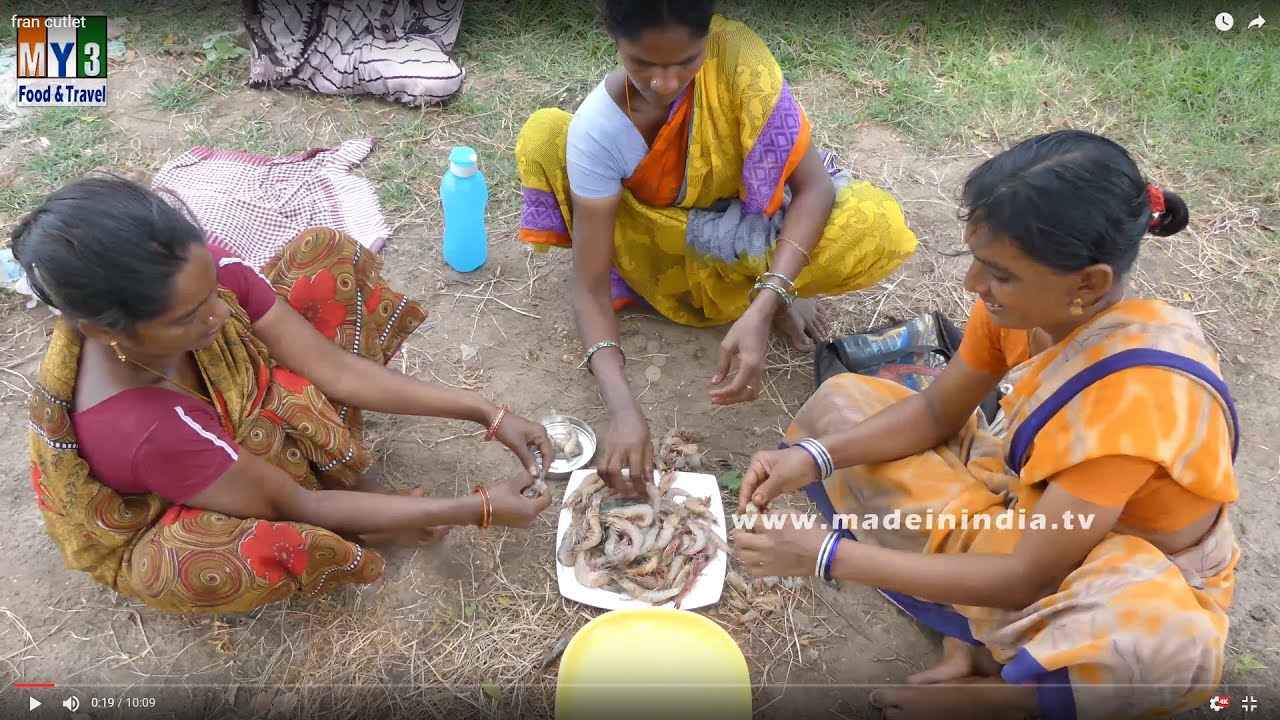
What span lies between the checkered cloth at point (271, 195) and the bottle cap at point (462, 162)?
56 cm

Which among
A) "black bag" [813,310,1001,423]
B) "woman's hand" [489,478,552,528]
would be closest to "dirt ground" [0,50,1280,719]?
"black bag" [813,310,1001,423]

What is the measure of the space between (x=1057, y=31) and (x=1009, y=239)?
11.7 feet

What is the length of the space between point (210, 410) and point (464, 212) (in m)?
1.48

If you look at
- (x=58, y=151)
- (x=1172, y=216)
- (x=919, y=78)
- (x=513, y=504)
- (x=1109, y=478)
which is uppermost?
(x=1172, y=216)

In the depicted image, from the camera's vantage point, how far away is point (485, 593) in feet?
8.61

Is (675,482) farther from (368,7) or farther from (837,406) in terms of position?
(368,7)

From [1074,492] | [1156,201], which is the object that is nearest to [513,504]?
[1074,492]

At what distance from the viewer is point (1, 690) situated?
7.91 ft

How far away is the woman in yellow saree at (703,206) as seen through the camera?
2.73m

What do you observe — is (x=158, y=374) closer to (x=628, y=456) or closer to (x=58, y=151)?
(x=628, y=456)

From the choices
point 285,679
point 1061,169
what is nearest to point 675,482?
point 285,679

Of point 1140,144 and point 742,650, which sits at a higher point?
point 1140,144

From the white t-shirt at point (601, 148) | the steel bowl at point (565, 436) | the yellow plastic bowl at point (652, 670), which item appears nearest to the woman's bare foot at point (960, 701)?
the yellow plastic bowl at point (652, 670)

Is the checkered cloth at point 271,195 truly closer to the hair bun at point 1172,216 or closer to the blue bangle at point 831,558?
the blue bangle at point 831,558
